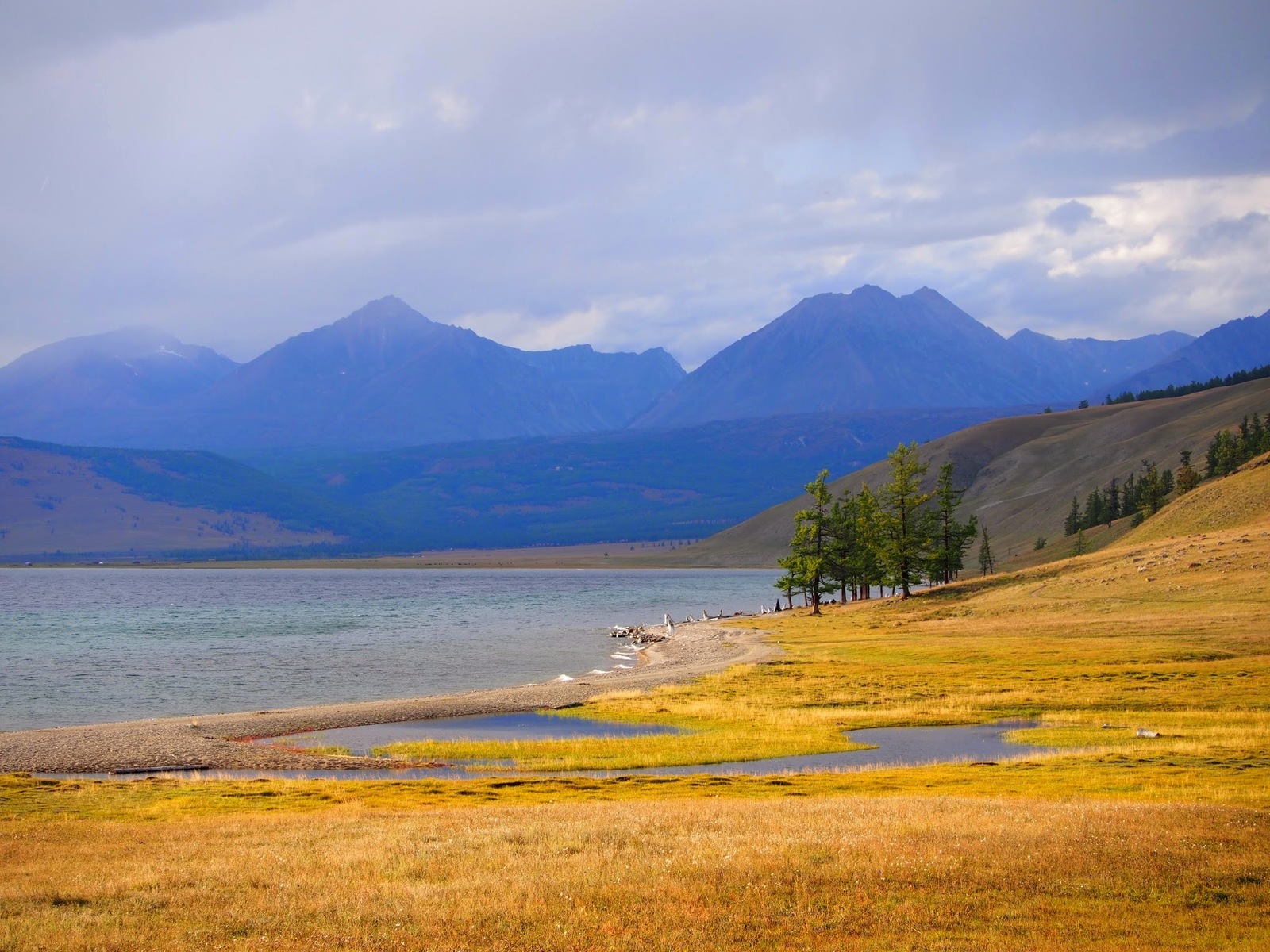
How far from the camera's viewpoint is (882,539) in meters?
122

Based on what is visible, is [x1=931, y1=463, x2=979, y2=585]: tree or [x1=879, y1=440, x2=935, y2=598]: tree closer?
[x1=879, y1=440, x2=935, y2=598]: tree

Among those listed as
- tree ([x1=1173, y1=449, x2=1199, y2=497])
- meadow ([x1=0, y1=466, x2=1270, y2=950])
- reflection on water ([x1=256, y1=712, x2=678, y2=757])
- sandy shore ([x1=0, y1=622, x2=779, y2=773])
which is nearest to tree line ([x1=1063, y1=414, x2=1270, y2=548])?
tree ([x1=1173, y1=449, x2=1199, y2=497])

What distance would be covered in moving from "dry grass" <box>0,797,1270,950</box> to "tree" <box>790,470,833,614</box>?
337 ft

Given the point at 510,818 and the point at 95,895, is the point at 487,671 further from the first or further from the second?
the point at 95,895

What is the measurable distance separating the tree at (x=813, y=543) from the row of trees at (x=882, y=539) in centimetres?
10

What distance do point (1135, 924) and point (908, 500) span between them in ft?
347

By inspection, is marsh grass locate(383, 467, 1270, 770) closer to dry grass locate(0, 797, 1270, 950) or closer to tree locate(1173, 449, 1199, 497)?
dry grass locate(0, 797, 1270, 950)

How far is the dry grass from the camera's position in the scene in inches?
632

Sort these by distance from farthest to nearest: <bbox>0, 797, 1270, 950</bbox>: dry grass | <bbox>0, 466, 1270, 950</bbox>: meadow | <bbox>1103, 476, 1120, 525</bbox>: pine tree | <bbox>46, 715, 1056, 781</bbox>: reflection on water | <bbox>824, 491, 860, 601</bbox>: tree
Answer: <bbox>1103, 476, 1120, 525</bbox>: pine tree < <bbox>824, 491, 860, 601</bbox>: tree < <bbox>46, 715, 1056, 781</bbox>: reflection on water < <bbox>0, 466, 1270, 950</bbox>: meadow < <bbox>0, 797, 1270, 950</bbox>: dry grass

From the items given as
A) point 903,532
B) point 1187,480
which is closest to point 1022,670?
point 903,532

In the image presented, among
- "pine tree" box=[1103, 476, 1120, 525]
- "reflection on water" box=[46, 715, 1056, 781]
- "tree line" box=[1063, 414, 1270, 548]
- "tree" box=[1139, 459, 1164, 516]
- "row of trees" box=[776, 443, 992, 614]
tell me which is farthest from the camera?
"pine tree" box=[1103, 476, 1120, 525]

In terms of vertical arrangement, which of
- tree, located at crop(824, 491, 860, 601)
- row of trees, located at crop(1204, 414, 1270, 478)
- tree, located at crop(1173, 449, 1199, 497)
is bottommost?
tree, located at crop(824, 491, 860, 601)

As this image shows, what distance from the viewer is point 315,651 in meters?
107

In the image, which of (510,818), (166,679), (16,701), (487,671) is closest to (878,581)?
(487,671)
